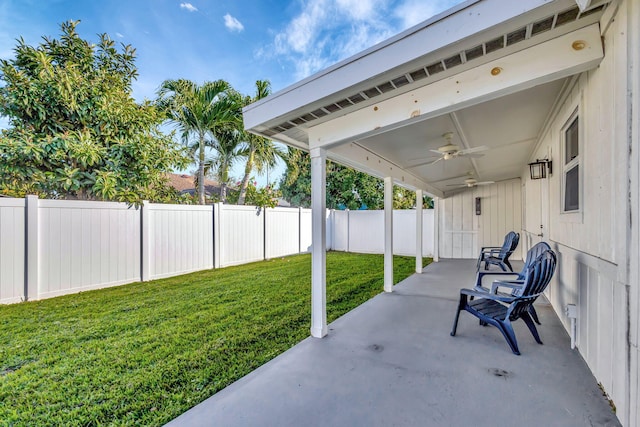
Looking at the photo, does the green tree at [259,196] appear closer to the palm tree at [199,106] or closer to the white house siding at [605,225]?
the palm tree at [199,106]

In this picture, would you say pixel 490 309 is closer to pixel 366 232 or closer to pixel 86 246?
pixel 86 246

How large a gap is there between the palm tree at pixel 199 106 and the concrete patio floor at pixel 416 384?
6.84 metres

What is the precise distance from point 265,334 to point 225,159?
706 centimetres

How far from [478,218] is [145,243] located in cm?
937

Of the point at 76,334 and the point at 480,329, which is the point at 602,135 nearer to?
the point at 480,329

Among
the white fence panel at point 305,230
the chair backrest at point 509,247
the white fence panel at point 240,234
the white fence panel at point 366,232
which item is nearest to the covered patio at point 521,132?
the chair backrest at point 509,247

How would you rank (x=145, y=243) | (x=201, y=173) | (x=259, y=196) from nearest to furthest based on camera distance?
(x=145, y=243) → (x=201, y=173) → (x=259, y=196)

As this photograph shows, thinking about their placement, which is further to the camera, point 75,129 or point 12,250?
point 75,129

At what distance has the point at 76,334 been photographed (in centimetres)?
337

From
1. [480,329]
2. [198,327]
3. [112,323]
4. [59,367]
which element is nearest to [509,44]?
[480,329]

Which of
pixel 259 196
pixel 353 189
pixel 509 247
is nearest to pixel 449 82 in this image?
pixel 509 247

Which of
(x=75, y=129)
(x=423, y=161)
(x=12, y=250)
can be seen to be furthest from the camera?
(x=75, y=129)

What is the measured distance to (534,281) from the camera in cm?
277

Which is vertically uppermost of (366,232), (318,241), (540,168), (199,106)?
(199,106)
